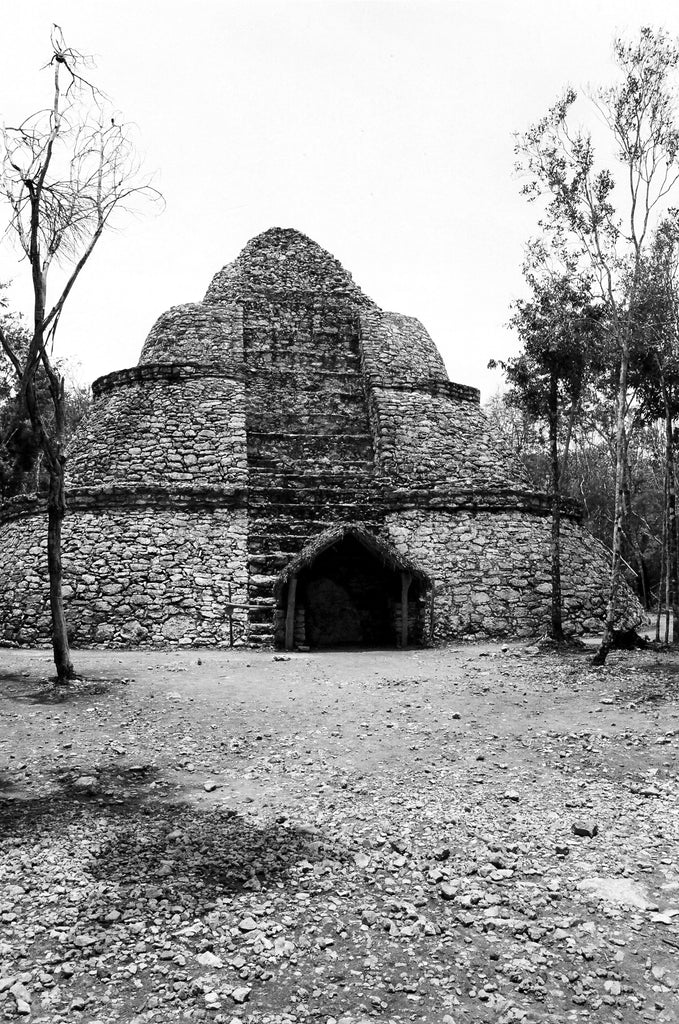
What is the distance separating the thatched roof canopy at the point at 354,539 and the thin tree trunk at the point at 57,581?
15.9 feet

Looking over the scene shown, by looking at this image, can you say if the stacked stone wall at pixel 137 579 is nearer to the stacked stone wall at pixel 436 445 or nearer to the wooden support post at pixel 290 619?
the wooden support post at pixel 290 619

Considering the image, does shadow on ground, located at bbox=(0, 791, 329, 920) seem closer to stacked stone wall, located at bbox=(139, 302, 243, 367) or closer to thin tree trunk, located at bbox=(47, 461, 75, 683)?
thin tree trunk, located at bbox=(47, 461, 75, 683)

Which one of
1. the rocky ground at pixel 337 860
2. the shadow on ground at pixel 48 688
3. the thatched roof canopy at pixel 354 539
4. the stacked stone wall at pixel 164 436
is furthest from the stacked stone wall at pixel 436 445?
the shadow on ground at pixel 48 688

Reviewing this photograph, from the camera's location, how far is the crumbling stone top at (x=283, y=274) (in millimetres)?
24547

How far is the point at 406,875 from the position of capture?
4898 mm

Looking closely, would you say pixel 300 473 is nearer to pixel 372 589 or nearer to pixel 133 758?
pixel 372 589

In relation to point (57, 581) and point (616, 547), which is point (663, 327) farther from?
point (57, 581)

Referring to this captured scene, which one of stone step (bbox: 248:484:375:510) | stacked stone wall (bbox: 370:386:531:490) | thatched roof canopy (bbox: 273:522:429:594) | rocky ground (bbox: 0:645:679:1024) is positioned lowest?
rocky ground (bbox: 0:645:679:1024)

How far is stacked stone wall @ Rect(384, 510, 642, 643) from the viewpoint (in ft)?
51.3

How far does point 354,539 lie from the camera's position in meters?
14.9

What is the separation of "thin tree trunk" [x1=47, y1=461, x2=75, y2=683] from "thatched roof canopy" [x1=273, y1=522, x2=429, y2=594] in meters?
4.86

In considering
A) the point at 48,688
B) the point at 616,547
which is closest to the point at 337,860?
the point at 48,688

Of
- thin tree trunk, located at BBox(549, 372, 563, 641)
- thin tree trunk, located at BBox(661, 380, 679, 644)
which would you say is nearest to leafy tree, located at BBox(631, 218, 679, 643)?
thin tree trunk, located at BBox(661, 380, 679, 644)

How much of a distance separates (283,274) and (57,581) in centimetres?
1781
